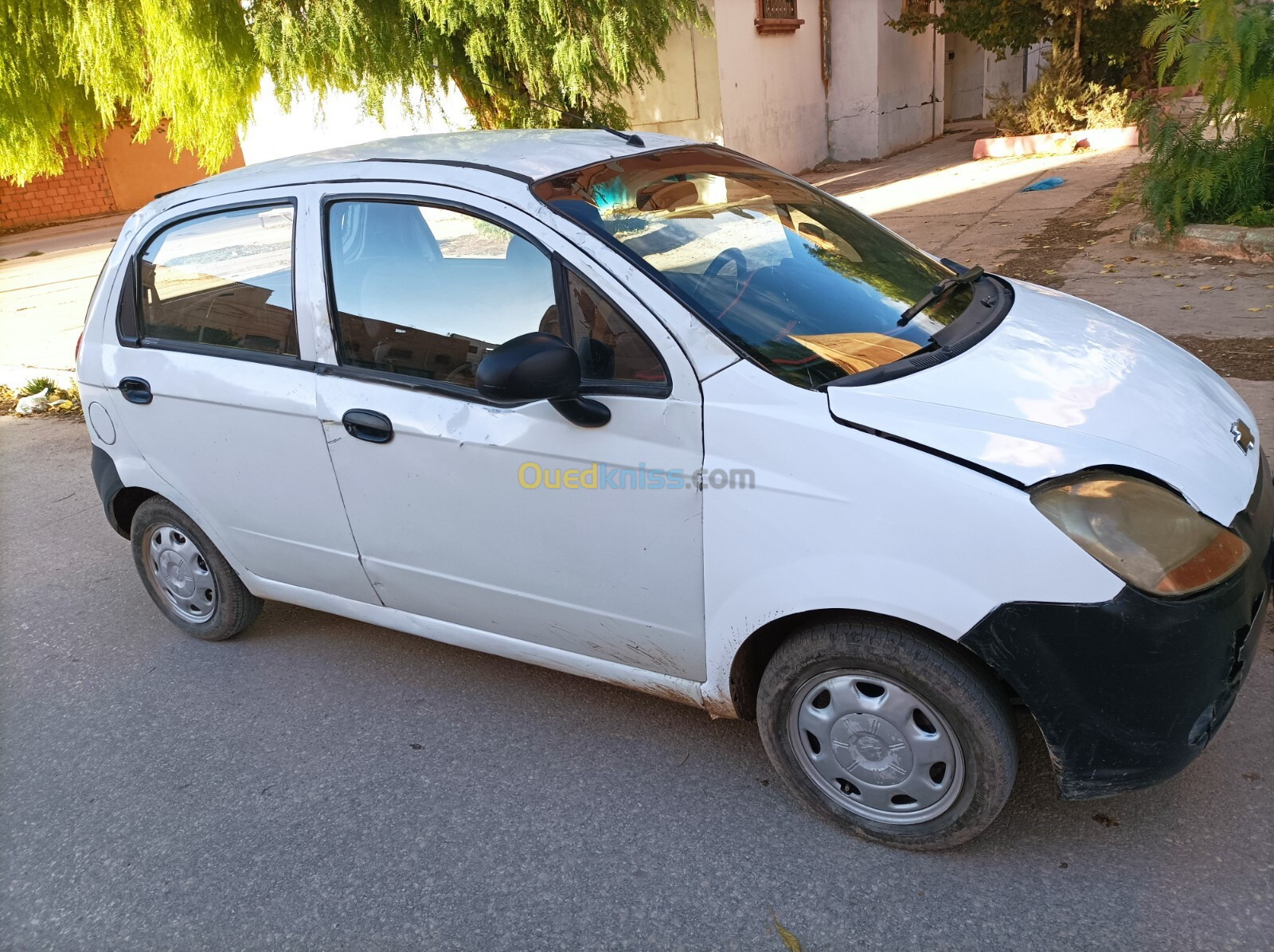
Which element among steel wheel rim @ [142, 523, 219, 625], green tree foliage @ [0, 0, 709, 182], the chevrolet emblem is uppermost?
green tree foliage @ [0, 0, 709, 182]

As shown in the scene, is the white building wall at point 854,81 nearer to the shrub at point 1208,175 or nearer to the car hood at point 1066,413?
the shrub at point 1208,175

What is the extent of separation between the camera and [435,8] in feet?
30.2

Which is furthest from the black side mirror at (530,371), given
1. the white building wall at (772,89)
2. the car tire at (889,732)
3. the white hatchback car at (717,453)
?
the white building wall at (772,89)

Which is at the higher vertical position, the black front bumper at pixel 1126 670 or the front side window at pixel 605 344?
the front side window at pixel 605 344

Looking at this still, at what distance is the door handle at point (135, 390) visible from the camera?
365 cm

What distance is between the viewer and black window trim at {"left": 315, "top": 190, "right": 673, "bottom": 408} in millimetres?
2615

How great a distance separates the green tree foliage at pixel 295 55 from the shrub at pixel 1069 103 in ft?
23.0

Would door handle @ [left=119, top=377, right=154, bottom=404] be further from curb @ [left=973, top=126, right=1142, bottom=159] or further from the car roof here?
curb @ [left=973, top=126, right=1142, bottom=159]

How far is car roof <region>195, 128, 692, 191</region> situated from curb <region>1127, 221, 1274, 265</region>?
5.75m

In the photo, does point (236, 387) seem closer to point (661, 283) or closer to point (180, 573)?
point (180, 573)

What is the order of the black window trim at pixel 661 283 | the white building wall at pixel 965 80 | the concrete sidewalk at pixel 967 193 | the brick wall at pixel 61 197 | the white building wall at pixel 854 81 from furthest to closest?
the brick wall at pixel 61 197, the white building wall at pixel 965 80, the white building wall at pixel 854 81, the concrete sidewalk at pixel 967 193, the black window trim at pixel 661 283

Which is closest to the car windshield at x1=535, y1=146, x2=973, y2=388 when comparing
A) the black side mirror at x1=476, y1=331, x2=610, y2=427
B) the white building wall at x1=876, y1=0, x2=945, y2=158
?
the black side mirror at x1=476, y1=331, x2=610, y2=427

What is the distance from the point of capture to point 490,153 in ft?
10.3

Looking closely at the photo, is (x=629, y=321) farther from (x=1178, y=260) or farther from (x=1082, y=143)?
(x=1082, y=143)
